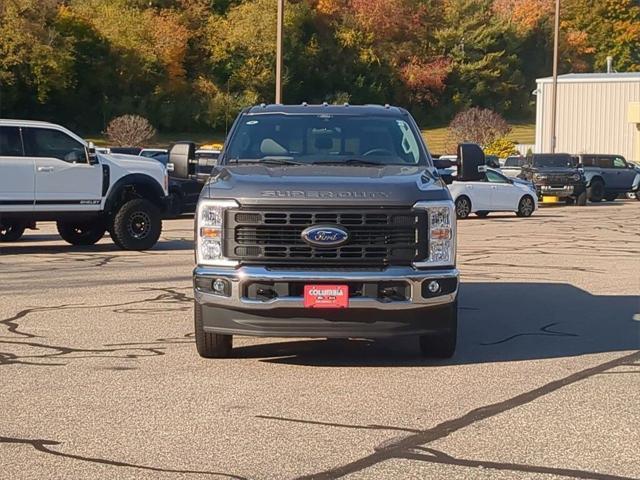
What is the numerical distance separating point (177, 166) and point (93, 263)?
273 inches

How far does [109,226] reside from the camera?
20.5 meters

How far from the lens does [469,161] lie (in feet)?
38.0

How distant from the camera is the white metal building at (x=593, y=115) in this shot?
66.1 metres

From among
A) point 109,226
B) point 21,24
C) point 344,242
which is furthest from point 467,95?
point 344,242

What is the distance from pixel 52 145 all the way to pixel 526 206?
17151 millimetres

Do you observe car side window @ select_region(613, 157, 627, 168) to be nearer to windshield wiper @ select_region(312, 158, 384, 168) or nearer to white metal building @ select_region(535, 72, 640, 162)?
white metal building @ select_region(535, 72, 640, 162)

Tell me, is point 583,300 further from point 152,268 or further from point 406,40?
point 406,40

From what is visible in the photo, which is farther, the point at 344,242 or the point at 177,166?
the point at 177,166

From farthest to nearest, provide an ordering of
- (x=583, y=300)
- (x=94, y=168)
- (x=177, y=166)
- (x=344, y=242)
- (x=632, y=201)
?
(x=632, y=201), (x=94, y=168), (x=583, y=300), (x=177, y=166), (x=344, y=242)

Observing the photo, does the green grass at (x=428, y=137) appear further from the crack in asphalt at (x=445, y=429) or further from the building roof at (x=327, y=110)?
the crack in asphalt at (x=445, y=429)

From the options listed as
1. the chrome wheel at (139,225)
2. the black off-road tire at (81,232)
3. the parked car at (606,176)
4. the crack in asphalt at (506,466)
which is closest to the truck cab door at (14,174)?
the chrome wheel at (139,225)

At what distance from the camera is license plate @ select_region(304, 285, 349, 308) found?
9.13 m

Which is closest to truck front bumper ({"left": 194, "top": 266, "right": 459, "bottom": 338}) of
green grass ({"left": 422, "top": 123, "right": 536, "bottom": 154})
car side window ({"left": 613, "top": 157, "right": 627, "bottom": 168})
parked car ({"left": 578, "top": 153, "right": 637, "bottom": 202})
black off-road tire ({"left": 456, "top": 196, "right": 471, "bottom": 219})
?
black off-road tire ({"left": 456, "top": 196, "right": 471, "bottom": 219})

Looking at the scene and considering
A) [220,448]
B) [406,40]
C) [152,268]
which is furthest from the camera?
[406,40]
